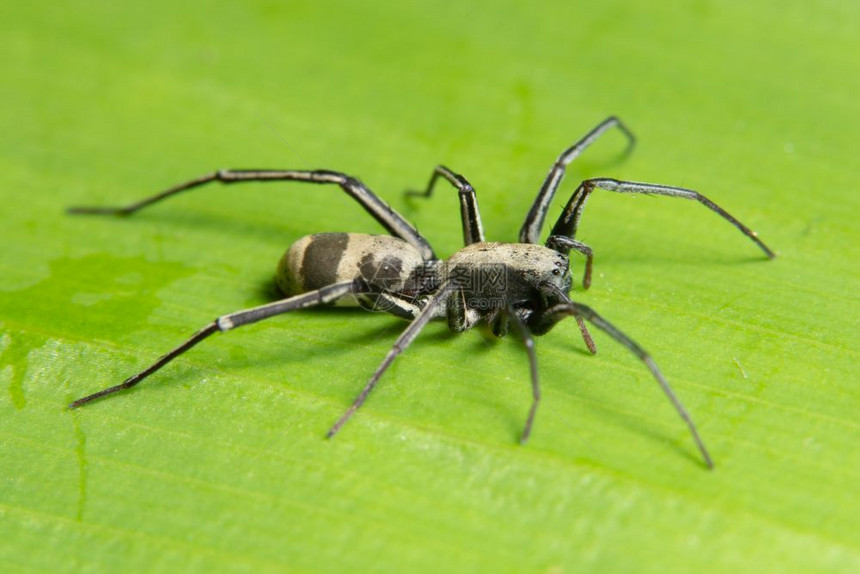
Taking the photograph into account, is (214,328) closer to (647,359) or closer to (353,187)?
(353,187)

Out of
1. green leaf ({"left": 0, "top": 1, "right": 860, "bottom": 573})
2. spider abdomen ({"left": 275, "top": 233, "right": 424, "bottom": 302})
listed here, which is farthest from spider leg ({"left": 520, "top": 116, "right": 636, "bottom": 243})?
spider abdomen ({"left": 275, "top": 233, "right": 424, "bottom": 302})

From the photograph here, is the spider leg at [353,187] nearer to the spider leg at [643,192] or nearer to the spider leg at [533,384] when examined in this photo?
the spider leg at [643,192]

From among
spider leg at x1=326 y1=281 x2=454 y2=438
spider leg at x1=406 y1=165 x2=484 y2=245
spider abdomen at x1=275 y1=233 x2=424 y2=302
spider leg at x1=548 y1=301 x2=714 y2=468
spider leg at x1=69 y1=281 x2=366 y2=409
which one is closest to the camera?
spider leg at x1=548 y1=301 x2=714 y2=468

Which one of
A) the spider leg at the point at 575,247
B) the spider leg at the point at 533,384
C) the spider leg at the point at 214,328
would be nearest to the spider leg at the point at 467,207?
the spider leg at the point at 575,247

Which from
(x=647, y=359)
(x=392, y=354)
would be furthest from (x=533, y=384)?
(x=392, y=354)

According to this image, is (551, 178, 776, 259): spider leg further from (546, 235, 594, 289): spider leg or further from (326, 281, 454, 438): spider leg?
(326, 281, 454, 438): spider leg

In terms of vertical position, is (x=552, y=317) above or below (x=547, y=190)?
below
